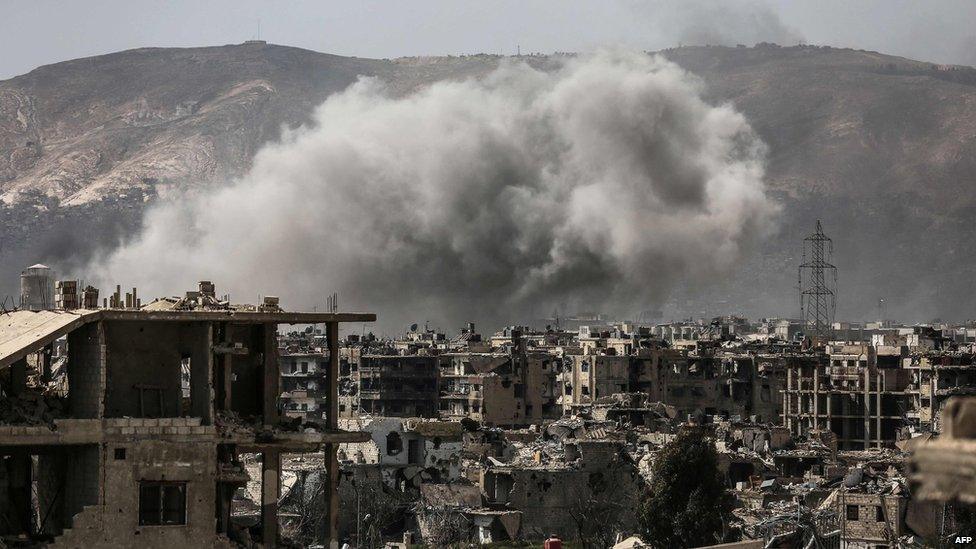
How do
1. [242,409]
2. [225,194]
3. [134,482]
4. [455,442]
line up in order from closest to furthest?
[134,482]
[242,409]
[455,442]
[225,194]

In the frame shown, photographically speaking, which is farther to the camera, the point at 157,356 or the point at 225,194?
the point at 225,194

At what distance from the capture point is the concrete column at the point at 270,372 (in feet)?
60.1

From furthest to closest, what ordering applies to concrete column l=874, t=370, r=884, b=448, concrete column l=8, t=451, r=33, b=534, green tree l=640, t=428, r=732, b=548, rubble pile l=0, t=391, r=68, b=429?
concrete column l=874, t=370, r=884, b=448, green tree l=640, t=428, r=732, b=548, concrete column l=8, t=451, r=33, b=534, rubble pile l=0, t=391, r=68, b=429

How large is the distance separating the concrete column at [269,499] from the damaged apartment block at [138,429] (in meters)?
0.02

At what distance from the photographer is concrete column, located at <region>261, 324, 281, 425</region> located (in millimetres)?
18323

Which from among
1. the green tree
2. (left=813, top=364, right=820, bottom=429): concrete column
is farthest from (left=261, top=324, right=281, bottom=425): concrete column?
(left=813, top=364, right=820, bottom=429): concrete column

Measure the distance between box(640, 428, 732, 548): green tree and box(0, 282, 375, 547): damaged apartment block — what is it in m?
17.5

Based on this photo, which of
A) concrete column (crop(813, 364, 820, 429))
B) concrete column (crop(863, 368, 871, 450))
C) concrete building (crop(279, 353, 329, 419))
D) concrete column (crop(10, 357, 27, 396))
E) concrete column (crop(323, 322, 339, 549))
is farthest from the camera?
concrete column (crop(813, 364, 820, 429))

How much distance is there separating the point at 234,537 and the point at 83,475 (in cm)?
166

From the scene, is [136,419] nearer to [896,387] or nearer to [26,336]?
[26,336]

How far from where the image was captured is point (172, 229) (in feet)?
597

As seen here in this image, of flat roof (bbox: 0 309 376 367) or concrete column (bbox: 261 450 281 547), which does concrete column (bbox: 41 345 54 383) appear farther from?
concrete column (bbox: 261 450 281 547)

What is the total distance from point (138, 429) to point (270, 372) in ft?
6.98

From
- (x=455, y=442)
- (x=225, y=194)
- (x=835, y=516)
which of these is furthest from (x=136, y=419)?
(x=225, y=194)
